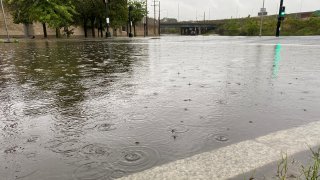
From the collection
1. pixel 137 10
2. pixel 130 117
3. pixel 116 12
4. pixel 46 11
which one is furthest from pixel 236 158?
pixel 137 10

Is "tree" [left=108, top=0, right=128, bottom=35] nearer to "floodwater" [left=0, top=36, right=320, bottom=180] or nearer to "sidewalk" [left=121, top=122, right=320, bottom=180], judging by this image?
"floodwater" [left=0, top=36, right=320, bottom=180]

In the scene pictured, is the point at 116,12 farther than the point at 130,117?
Yes

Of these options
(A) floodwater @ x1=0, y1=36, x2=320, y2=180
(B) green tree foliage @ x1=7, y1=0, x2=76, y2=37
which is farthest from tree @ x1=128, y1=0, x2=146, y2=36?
(A) floodwater @ x1=0, y1=36, x2=320, y2=180

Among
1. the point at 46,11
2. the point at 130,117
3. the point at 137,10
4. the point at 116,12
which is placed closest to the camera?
the point at 130,117

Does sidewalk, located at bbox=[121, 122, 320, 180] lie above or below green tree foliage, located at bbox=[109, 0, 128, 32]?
below

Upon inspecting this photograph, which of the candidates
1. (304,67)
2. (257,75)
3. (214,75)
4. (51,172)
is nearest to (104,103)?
(51,172)

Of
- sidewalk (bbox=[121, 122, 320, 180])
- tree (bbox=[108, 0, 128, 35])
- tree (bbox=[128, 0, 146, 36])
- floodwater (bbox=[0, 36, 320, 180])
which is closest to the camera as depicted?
sidewalk (bbox=[121, 122, 320, 180])

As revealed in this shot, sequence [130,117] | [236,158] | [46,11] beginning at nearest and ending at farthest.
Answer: [236,158] → [130,117] → [46,11]

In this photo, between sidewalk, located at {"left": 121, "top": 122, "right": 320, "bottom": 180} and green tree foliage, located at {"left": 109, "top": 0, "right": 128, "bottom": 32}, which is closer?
sidewalk, located at {"left": 121, "top": 122, "right": 320, "bottom": 180}

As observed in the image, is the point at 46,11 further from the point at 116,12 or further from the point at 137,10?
the point at 137,10

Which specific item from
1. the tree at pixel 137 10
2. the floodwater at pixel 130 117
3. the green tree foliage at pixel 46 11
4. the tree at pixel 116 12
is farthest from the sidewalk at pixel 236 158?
Result: the tree at pixel 137 10

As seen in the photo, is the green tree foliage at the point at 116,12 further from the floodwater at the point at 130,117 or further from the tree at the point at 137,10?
the floodwater at the point at 130,117

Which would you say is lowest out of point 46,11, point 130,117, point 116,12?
point 130,117

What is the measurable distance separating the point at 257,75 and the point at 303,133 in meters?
3.64
